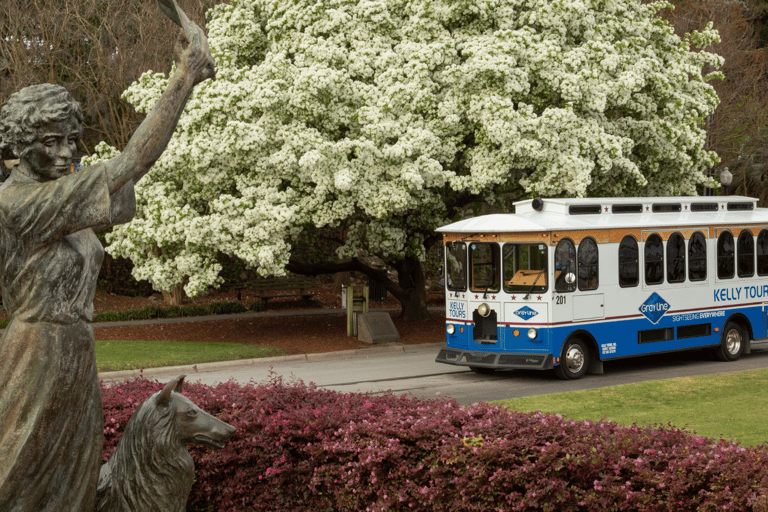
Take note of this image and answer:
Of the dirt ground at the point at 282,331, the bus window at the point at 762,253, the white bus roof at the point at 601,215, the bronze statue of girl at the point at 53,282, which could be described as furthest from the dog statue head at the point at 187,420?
the bus window at the point at 762,253

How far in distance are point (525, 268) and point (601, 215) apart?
1896mm

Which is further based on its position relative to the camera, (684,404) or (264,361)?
(264,361)

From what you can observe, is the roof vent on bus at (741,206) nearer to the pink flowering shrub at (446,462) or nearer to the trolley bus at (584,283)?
the trolley bus at (584,283)

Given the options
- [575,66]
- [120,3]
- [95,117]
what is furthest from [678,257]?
[95,117]

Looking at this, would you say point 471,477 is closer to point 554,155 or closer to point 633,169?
point 554,155

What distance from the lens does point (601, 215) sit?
16484 millimetres

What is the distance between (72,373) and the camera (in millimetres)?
3527

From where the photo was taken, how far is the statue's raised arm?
3477mm

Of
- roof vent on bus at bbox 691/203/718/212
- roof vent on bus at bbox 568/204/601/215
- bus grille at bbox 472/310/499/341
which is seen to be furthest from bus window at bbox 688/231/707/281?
bus grille at bbox 472/310/499/341

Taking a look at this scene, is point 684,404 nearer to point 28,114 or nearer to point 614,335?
point 614,335

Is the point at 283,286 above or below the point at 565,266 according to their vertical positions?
below

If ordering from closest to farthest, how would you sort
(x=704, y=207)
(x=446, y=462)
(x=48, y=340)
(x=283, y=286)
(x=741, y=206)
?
1. (x=48, y=340)
2. (x=446, y=462)
3. (x=704, y=207)
4. (x=741, y=206)
5. (x=283, y=286)

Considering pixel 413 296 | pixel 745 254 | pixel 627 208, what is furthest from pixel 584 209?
pixel 413 296

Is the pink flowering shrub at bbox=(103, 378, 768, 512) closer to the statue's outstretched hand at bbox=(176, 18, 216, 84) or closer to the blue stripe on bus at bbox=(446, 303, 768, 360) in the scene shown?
the statue's outstretched hand at bbox=(176, 18, 216, 84)
